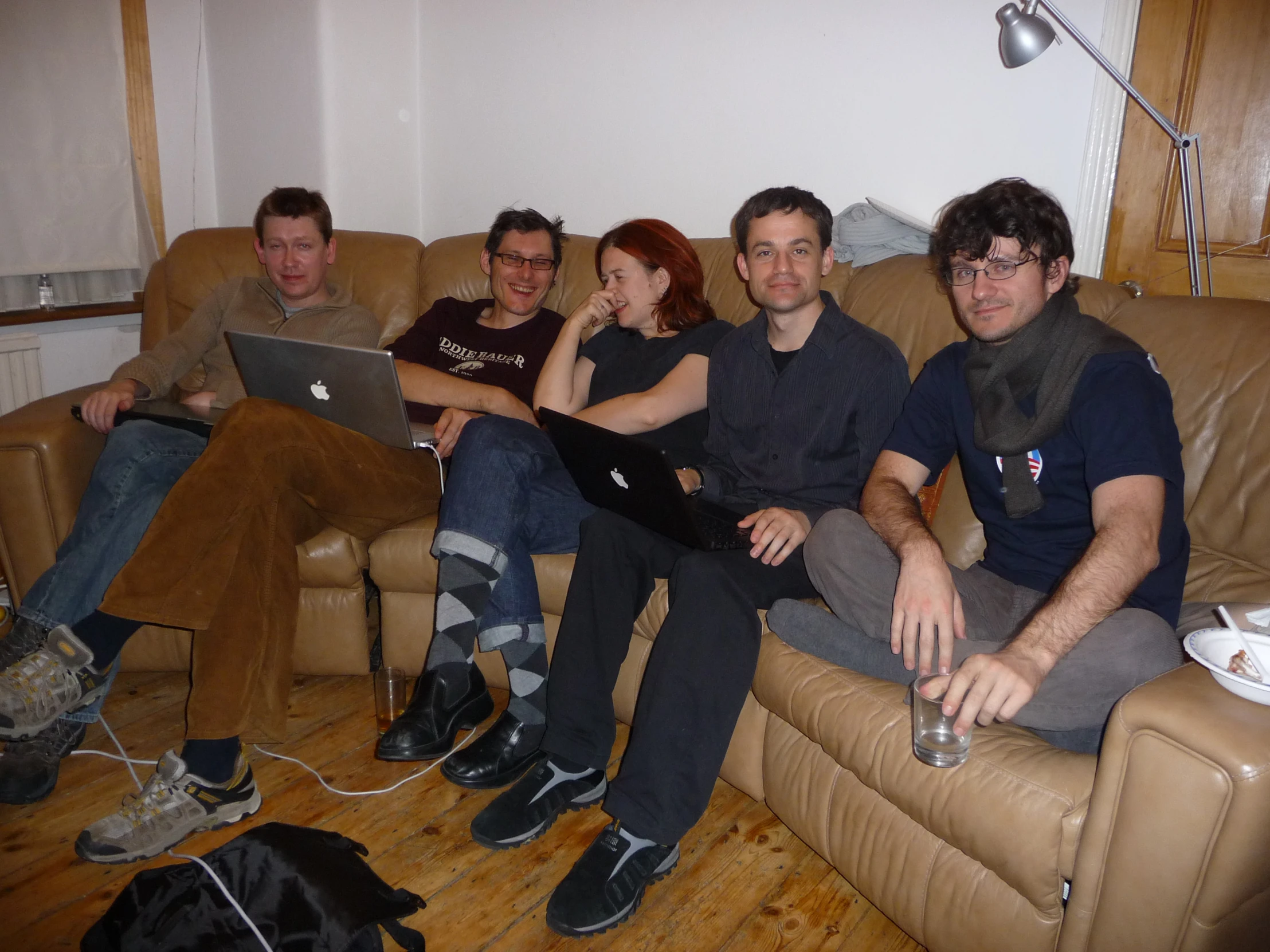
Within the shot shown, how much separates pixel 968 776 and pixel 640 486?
0.70m

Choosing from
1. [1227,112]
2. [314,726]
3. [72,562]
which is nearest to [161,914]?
[314,726]

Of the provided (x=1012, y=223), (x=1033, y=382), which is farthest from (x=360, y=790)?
(x=1012, y=223)

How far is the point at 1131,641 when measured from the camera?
1164 millimetres

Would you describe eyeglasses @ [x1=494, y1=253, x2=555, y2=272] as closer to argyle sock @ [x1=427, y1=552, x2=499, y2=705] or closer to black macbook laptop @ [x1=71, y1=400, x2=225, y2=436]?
black macbook laptop @ [x1=71, y1=400, x2=225, y2=436]

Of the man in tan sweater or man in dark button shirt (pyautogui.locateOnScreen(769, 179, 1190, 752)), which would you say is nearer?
man in dark button shirt (pyautogui.locateOnScreen(769, 179, 1190, 752))

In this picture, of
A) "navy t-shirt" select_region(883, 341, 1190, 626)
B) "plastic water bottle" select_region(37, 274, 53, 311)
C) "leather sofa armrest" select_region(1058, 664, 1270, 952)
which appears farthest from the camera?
"plastic water bottle" select_region(37, 274, 53, 311)

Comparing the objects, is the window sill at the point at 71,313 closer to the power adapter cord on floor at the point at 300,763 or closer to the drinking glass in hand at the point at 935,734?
the power adapter cord on floor at the point at 300,763

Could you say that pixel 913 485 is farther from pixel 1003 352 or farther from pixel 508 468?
pixel 508 468

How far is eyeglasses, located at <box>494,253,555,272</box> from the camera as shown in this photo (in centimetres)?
240

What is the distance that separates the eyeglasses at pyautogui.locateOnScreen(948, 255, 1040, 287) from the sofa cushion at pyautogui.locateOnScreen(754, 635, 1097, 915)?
717 mm

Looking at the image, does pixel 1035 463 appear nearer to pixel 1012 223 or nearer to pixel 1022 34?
pixel 1012 223

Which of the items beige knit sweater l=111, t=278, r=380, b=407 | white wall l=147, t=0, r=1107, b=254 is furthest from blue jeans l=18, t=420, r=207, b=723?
white wall l=147, t=0, r=1107, b=254

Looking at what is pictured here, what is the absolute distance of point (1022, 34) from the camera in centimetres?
189

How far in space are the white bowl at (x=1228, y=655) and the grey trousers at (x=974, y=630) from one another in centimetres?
8
